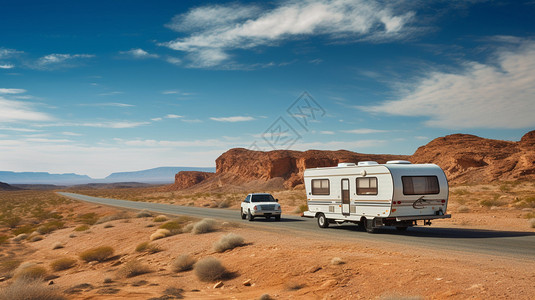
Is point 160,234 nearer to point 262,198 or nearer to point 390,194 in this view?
point 262,198

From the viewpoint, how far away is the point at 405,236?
15.5 metres

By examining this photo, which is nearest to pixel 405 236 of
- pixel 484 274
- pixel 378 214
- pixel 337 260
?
pixel 378 214

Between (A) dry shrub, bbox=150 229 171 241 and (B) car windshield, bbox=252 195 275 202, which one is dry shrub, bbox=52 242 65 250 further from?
(B) car windshield, bbox=252 195 275 202

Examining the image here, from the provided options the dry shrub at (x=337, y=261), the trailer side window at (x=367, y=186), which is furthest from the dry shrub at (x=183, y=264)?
the trailer side window at (x=367, y=186)

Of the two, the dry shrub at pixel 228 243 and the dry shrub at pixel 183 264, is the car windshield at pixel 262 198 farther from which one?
the dry shrub at pixel 183 264

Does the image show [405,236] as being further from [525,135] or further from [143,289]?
[525,135]

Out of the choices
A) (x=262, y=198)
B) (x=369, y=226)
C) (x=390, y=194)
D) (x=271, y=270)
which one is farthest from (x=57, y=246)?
(x=390, y=194)

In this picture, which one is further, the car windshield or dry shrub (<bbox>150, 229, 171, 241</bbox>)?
the car windshield

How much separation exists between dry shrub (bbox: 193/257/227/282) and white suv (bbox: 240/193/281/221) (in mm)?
12298

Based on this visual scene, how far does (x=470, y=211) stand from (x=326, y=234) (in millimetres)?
14120

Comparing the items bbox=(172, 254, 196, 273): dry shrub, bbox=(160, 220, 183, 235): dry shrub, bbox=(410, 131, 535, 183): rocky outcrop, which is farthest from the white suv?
bbox=(410, 131, 535, 183): rocky outcrop

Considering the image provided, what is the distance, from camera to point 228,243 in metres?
14.4

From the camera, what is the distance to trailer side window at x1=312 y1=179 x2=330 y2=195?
18.7m

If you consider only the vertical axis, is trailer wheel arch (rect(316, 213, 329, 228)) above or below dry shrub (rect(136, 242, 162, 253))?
above
